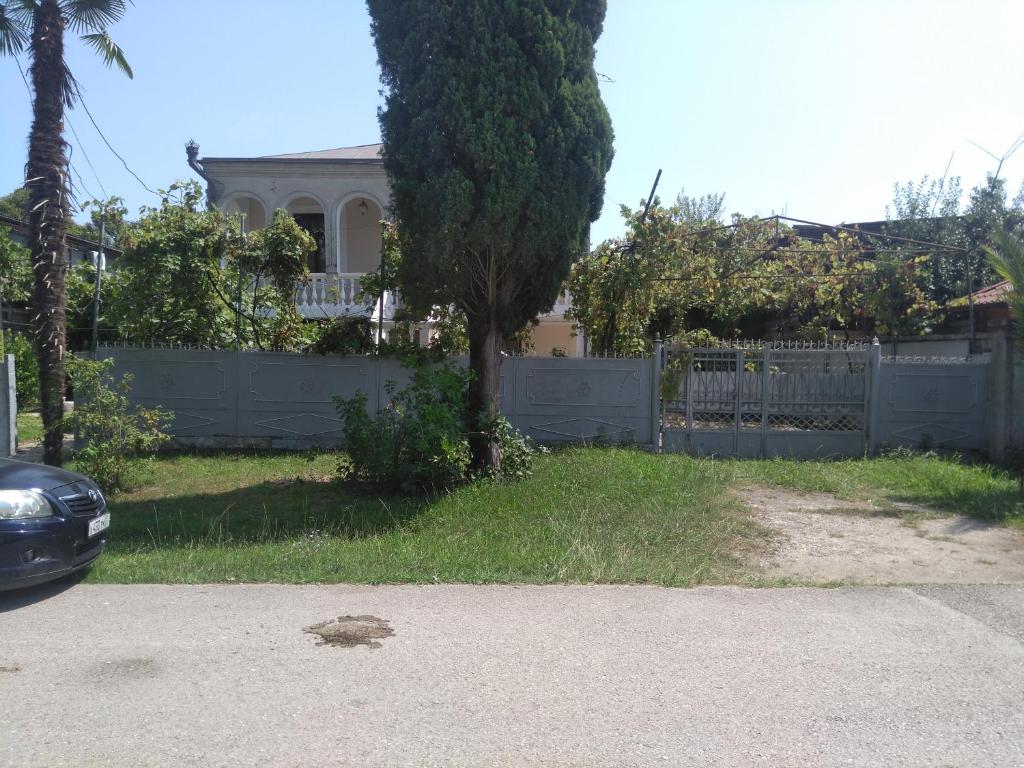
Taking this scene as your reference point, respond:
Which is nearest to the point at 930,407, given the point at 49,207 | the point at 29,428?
the point at 49,207

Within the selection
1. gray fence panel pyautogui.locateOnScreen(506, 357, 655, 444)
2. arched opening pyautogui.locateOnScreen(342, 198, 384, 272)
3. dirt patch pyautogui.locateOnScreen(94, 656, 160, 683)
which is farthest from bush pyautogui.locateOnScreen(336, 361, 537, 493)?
arched opening pyautogui.locateOnScreen(342, 198, 384, 272)

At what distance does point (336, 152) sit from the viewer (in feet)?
68.6

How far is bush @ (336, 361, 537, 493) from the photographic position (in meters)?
9.40

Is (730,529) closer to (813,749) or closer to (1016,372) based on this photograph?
(813,749)

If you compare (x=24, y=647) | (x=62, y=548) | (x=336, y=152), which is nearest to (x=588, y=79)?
(x=62, y=548)

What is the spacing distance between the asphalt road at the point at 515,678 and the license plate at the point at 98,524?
0.47 m

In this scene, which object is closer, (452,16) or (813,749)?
(813,749)

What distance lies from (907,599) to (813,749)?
114 inches

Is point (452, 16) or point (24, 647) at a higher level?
point (452, 16)

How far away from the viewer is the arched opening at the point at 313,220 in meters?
20.5

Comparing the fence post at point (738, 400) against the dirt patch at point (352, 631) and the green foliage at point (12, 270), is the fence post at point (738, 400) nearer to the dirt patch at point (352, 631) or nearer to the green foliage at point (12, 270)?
the dirt patch at point (352, 631)

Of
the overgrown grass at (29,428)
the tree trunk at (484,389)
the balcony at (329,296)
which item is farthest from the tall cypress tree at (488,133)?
the overgrown grass at (29,428)

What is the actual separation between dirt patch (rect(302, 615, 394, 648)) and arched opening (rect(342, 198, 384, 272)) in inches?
646

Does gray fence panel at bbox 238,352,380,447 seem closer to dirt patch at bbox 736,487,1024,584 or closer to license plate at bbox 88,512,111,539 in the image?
license plate at bbox 88,512,111,539
